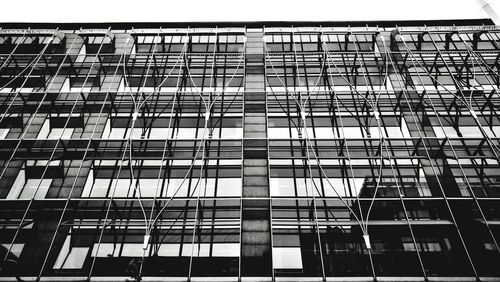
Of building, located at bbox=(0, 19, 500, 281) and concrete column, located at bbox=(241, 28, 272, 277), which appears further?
building, located at bbox=(0, 19, 500, 281)

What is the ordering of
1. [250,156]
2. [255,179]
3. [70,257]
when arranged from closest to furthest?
[70,257] < [255,179] < [250,156]

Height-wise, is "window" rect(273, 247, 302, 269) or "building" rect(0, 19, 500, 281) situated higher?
"building" rect(0, 19, 500, 281)

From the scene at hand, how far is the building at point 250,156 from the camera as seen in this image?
1146cm

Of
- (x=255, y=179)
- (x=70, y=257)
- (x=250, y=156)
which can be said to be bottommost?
(x=70, y=257)

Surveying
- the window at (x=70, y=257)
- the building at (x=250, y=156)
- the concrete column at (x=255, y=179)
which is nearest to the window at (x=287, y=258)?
the building at (x=250, y=156)

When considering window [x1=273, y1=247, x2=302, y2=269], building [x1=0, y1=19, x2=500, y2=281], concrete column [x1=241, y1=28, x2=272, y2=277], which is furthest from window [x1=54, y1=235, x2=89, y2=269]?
window [x1=273, y1=247, x2=302, y2=269]

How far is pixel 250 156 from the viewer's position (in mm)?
13695

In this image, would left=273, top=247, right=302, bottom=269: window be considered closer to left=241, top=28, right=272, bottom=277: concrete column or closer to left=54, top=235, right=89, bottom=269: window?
left=241, top=28, right=272, bottom=277: concrete column

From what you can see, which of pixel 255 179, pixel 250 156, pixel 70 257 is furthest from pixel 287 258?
pixel 70 257

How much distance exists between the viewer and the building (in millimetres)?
→ 11461

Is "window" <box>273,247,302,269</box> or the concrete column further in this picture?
"window" <box>273,247,302,269</box>

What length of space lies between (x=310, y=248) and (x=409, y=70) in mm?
10732

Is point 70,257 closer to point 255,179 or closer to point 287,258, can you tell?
point 255,179

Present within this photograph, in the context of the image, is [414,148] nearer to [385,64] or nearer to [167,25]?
[385,64]
